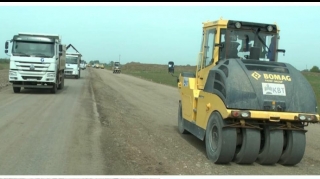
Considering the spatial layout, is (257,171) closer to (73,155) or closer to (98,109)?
(73,155)

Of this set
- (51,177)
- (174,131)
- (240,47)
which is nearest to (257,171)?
(240,47)

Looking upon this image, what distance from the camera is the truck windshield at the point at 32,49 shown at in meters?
21.0

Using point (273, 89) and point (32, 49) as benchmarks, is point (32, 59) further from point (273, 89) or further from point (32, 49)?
point (273, 89)

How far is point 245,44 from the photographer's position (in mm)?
8883

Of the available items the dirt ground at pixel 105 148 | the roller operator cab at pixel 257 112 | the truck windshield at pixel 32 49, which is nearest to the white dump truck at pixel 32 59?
the truck windshield at pixel 32 49

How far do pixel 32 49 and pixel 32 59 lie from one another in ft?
1.81

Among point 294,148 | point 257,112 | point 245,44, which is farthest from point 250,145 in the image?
point 245,44

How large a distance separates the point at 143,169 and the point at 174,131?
4642mm

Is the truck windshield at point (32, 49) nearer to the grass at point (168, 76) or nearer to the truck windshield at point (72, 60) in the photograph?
the grass at point (168, 76)

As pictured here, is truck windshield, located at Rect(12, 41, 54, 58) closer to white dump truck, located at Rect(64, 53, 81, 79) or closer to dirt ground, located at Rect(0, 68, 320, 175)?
dirt ground, located at Rect(0, 68, 320, 175)

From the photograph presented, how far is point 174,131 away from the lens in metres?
11.4

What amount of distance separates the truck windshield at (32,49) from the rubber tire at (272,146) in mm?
16203

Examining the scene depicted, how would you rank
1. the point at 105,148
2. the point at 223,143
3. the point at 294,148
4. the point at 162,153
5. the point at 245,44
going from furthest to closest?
the point at 245,44
the point at 105,148
the point at 162,153
the point at 294,148
the point at 223,143

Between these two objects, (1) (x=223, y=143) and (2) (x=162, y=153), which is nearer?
(1) (x=223, y=143)
